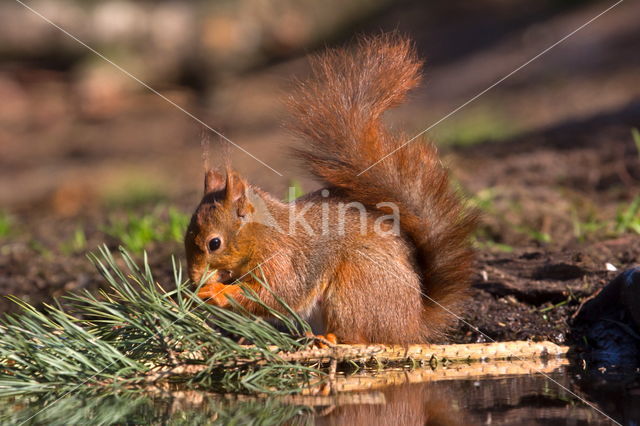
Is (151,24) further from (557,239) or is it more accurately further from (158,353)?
(158,353)

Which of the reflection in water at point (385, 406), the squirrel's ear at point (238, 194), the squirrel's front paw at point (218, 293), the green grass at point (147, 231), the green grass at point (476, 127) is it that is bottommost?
the reflection in water at point (385, 406)

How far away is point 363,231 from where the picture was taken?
2.30m

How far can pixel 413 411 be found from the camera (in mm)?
1682

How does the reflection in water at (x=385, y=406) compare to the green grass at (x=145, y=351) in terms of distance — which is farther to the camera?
the green grass at (x=145, y=351)

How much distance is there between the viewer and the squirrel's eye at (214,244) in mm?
2383

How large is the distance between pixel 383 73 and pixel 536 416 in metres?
1.11

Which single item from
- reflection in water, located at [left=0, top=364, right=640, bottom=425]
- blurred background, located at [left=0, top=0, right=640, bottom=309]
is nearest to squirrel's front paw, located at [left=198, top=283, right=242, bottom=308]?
reflection in water, located at [left=0, top=364, right=640, bottom=425]

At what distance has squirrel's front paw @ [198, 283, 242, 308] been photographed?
2.23m

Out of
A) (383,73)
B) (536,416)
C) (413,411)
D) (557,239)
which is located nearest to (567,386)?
(536,416)

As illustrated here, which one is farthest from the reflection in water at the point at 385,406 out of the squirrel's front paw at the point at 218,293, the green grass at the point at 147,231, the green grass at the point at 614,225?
the green grass at the point at 147,231

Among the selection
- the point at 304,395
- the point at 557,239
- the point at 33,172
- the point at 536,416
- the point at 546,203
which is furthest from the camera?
the point at 33,172

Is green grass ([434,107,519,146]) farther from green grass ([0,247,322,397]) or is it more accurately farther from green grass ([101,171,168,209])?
green grass ([0,247,322,397])

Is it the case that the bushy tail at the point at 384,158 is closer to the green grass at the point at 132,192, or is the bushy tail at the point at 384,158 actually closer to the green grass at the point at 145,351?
the green grass at the point at 145,351

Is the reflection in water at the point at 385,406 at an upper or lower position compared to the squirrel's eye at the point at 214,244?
lower
